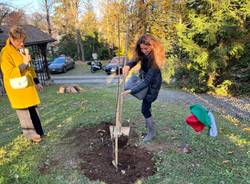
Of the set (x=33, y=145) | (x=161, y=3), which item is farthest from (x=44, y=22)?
(x=33, y=145)

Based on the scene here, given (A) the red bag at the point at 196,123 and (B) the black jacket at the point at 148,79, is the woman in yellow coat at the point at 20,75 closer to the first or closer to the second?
(B) the black jacket at the point at 148,79

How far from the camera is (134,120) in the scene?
230 inches

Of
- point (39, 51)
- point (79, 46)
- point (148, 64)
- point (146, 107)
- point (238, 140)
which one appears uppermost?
point (148, 64)

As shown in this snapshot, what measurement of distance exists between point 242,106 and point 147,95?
6855 millimetres

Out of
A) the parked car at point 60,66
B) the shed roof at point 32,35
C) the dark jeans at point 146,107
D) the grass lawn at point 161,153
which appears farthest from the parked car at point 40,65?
the dark jeans at point 146,107

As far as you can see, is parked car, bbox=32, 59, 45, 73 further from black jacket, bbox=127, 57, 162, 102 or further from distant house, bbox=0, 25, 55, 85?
black jacket, bbox=127, 57, 162, 102

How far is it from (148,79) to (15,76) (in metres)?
2.08

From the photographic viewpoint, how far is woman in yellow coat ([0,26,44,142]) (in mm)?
4254

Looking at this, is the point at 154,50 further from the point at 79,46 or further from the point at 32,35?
the point at 79,46

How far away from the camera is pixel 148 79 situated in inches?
161

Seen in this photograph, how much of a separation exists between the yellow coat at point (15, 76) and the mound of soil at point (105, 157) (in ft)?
3.27

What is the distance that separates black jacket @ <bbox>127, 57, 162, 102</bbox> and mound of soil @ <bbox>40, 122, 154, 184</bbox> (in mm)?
871

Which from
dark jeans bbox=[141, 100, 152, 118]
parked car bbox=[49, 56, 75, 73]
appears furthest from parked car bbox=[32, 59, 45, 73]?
dark jeans bbox=[141, 100, 152, 118]

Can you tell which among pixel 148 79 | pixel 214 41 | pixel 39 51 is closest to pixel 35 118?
pixel 148 79
